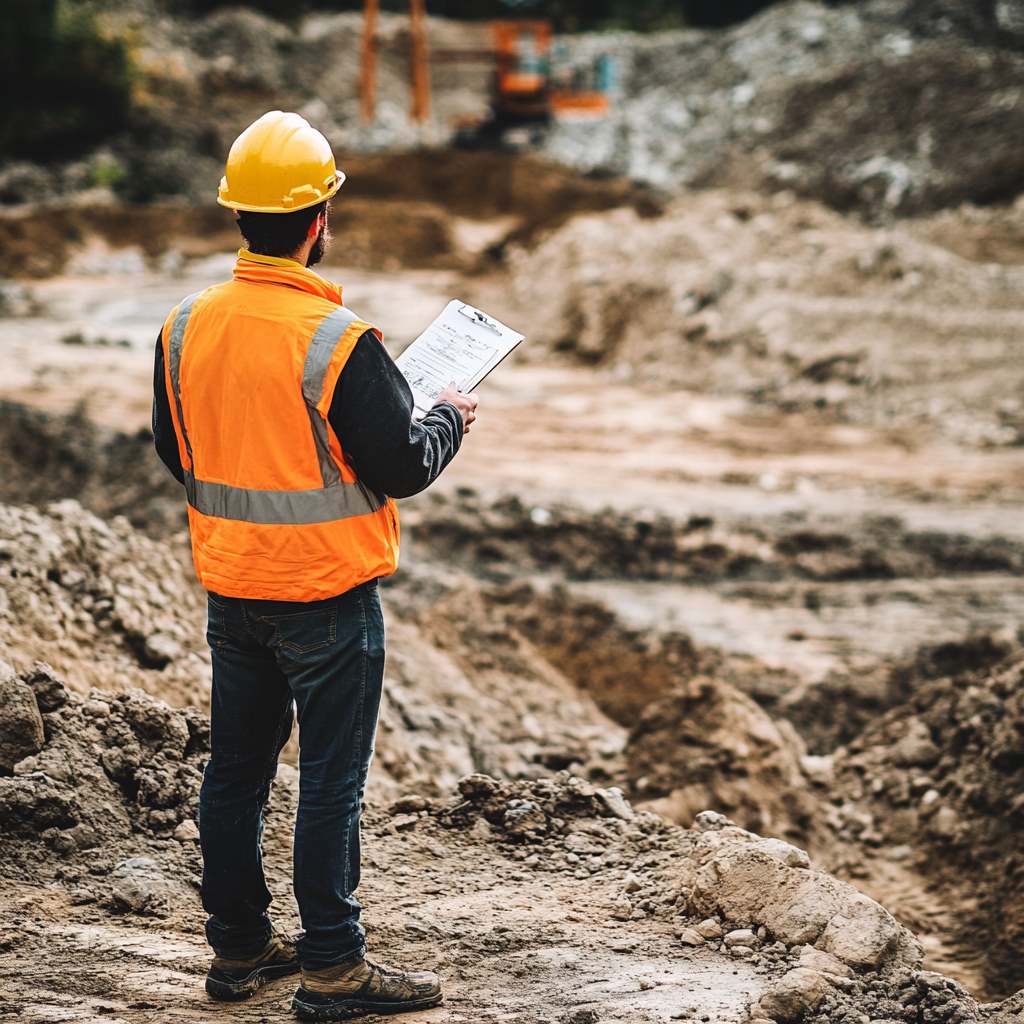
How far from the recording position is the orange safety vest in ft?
8.73

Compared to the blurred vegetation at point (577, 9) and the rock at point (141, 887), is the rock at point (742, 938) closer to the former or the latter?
the rock at point (141, 887)

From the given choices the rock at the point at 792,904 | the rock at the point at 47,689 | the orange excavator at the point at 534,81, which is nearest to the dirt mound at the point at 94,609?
the rock at the point at 47,689

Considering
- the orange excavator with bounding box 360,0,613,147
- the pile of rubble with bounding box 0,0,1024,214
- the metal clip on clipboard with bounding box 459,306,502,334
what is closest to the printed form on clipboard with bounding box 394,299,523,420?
the metal clip on clipboard with bounding box 459,306,502,334

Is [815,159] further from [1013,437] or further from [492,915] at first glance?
[492,915]

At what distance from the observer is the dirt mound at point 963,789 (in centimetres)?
504

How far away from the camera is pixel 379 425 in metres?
2.65

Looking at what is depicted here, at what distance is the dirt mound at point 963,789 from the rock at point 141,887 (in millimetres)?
3170

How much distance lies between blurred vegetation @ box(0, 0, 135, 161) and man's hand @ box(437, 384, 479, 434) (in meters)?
23.7

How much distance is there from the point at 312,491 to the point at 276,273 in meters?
0.50

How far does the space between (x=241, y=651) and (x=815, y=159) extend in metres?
21.5

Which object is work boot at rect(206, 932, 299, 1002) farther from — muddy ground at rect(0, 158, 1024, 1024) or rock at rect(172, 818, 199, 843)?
rock at rect(172, 818, 199, 843)

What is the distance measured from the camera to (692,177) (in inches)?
953

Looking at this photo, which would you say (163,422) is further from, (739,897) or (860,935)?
(860,935)

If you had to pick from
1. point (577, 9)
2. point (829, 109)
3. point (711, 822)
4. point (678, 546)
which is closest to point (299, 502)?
point (711, 822)
